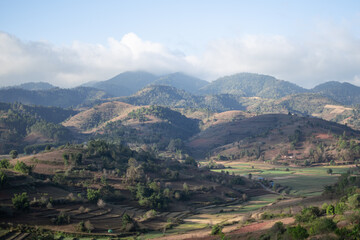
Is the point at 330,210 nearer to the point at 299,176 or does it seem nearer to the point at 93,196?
the point at 93,196

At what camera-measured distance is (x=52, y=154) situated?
93500 mm

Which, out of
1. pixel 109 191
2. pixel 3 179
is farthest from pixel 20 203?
pixel 109 191

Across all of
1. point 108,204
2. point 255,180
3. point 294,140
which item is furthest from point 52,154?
point 294,140

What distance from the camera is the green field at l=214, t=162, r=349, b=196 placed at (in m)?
97.8

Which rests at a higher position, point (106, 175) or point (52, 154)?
point (52, 154)

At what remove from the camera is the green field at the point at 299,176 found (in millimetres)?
97750

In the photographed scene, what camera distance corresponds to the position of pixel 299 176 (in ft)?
393

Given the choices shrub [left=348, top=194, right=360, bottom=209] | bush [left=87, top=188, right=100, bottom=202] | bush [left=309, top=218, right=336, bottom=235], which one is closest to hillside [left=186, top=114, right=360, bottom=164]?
shrub [left=348, top=194, right=360, bottom=209]

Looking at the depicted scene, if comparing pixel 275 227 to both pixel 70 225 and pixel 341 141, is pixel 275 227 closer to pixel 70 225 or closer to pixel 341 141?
pixel 70 225

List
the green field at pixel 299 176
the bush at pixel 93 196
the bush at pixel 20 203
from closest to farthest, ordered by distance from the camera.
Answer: the bush at pixel 20 203 < the bush at pixel 93 196 < the green field at pixel 299 176

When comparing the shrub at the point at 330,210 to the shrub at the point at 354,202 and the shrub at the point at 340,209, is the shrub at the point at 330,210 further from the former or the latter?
the shrub at the point at 354,202

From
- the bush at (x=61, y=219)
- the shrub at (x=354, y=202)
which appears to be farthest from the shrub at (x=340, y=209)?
the bush at (x=61, y=219)

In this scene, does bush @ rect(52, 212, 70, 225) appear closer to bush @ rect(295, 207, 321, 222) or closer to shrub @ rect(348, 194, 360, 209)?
bush @ rect(295, 207, 321, 222)

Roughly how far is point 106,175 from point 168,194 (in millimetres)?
16783
